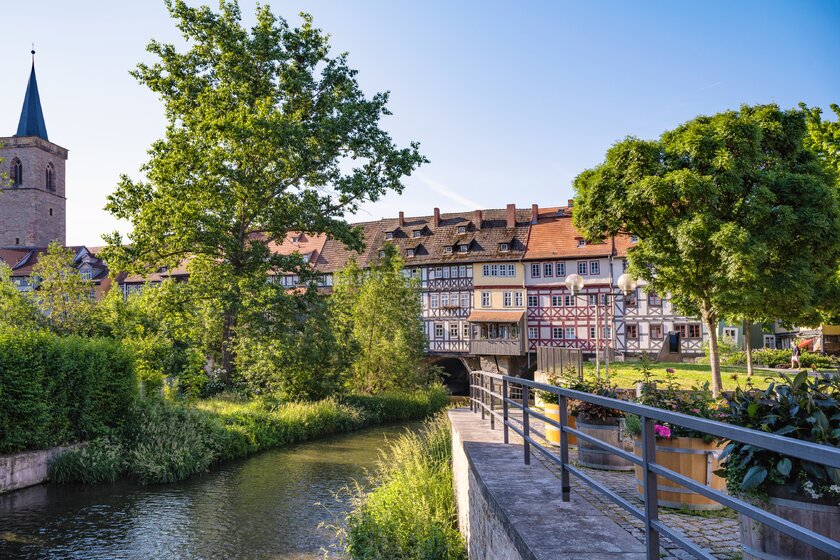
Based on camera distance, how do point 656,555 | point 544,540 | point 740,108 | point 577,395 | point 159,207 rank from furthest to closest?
1. point 159,207
2. point 740,108
3. point 577,395
4. point 544,540
5. point 656,555

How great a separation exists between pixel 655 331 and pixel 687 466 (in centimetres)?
3532

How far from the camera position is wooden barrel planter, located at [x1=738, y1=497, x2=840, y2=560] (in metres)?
3.10

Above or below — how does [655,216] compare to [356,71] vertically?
below

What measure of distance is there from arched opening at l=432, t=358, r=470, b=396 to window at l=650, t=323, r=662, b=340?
1272 cm

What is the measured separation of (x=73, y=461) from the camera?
15391 millimetres

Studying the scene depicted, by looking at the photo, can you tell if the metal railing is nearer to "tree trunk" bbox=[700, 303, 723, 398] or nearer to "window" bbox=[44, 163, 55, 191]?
"tree trunk" bbox=[700, 303, 723, 398]

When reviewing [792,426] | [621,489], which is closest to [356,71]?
[621,489]

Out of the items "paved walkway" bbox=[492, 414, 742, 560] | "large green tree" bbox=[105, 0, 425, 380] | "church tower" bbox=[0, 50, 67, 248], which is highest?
"church tower" bbox=[0, 50, 67, 248]

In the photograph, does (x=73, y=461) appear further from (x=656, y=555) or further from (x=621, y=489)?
(x=656, y=555)

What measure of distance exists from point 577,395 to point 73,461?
14.9 metres

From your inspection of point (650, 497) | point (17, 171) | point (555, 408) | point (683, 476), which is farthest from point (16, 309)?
point (17, 171)

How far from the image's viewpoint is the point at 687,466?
531 centimetres

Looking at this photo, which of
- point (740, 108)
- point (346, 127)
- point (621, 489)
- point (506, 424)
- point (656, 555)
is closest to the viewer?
point (656, 555)

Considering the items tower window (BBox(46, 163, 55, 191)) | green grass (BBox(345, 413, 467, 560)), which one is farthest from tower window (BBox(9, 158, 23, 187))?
green grass (BBox(345, 413, 467, 560))
